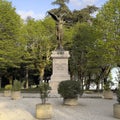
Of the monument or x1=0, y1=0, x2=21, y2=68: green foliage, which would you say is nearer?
the monument

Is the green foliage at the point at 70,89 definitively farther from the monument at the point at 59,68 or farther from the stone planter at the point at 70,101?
the monument at the point at 59,68

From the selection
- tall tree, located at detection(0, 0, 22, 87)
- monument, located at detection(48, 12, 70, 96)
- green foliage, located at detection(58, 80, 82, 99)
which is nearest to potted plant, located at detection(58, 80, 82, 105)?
green foliage, located at detection(58, 80, 82, 99)

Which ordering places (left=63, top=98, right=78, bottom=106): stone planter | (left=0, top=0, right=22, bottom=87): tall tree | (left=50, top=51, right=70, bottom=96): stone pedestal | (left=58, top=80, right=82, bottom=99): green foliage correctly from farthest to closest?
(left=0, top=0, right=22, bottom=87): tall tree, (left=50, top=51, right=70, bottom=96): stone pedestal, (left=63, top=98, right=78, bottom=106): stone planter, (left=58, top=80, right=82, bottom=99): green foliage

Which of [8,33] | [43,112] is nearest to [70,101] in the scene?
[43,112]

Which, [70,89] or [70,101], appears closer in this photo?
[70,89]

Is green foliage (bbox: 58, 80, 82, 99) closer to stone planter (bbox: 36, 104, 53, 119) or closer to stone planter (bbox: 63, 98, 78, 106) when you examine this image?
stone planter (bbox: 63, 98, 78, 106)

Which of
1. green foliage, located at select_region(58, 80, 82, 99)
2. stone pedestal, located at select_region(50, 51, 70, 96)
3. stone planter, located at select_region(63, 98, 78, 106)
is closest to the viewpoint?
green foliage, located at select_region(58, 80, 82, 99)

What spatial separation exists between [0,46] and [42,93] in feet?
87.2

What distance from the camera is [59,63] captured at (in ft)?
87.0

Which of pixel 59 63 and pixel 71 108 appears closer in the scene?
pixel 71 108

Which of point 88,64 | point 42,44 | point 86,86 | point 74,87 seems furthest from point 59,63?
point 42,44

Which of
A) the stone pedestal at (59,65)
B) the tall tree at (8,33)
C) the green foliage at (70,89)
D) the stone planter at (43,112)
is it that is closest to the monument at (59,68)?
the stone pedestal at (59,65)

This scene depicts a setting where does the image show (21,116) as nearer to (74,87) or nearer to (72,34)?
(74,87)

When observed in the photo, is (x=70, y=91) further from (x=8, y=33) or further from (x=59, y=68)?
(x=8, y=33)
